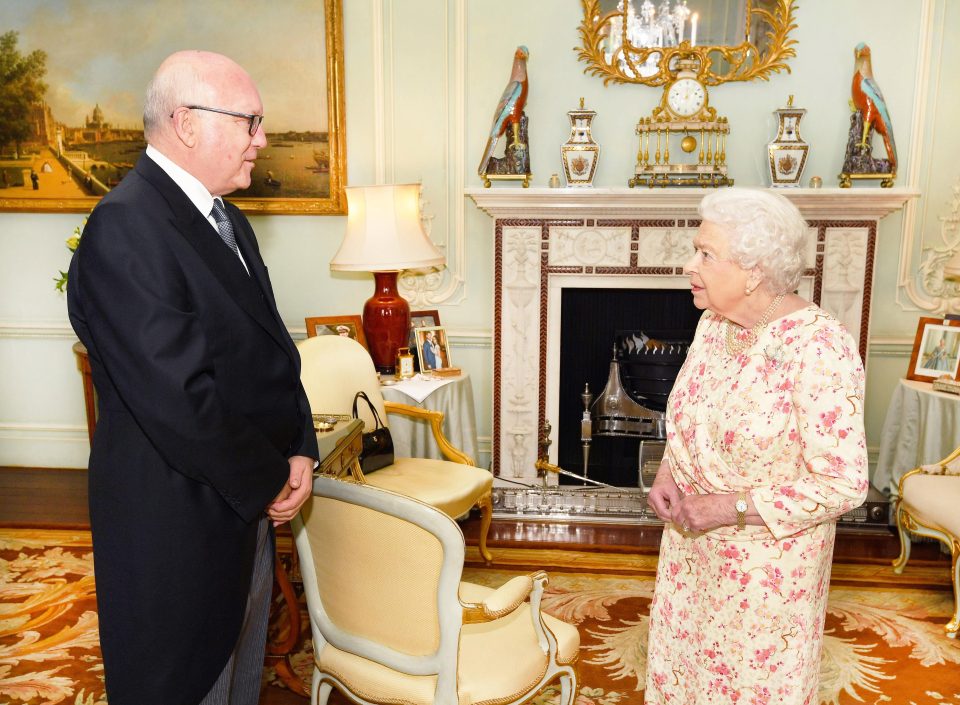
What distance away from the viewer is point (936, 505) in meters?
2.95

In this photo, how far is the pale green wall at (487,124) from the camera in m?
4.02

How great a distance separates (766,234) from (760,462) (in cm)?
47

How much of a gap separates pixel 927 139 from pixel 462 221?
2506mm

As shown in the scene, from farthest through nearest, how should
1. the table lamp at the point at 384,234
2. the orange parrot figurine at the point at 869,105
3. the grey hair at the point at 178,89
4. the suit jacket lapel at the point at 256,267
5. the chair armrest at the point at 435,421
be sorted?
the orange parrot figurine at the point at 869,105 < the table lamp at the point at 384,234 < the chair armrest at the point at 435,421 < the suit jacket lapel at the point at 256,267 < the grey hair at the point at 178,89

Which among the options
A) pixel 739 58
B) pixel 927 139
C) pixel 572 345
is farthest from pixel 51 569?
pixel 927 139

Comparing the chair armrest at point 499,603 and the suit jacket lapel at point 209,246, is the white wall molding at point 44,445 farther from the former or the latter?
the chair armrest at point 499,603

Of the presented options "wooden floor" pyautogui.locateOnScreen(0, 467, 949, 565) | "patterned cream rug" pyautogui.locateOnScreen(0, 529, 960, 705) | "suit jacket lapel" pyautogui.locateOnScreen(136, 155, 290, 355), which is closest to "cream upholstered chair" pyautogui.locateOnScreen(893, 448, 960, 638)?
"patterned cream rug" pyautogui.locateOnScreen(0, 529, 960, 705)

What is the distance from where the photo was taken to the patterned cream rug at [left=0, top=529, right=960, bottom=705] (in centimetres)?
248

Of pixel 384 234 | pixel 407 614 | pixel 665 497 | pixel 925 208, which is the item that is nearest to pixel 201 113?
pixel 407 614

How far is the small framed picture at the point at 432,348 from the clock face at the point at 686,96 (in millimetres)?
1718

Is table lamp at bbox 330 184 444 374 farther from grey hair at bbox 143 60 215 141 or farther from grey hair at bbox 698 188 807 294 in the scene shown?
grey hair at bbox 698 188 807 294

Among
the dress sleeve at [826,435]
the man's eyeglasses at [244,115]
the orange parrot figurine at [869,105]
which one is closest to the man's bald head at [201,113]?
the man's eyeglasses at [244,115]

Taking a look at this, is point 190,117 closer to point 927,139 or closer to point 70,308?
point 70,308

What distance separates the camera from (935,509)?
295 centimetres
